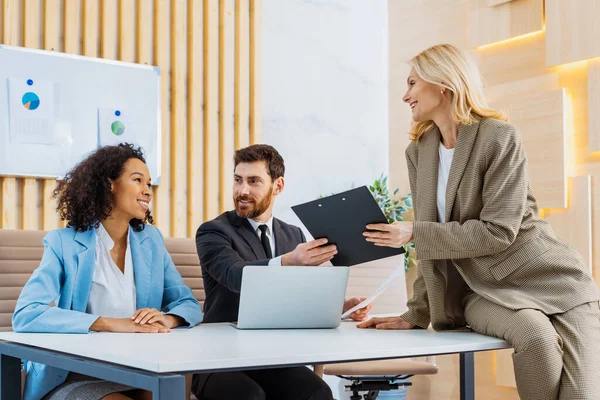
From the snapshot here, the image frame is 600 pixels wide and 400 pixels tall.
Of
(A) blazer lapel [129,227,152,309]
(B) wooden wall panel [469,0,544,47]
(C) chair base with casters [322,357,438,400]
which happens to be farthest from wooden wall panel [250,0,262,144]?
(A) blazer lapel [129,227,152,309]

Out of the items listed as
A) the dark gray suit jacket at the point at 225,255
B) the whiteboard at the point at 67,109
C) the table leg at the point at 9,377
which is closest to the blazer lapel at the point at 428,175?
the dark gray suit jacket at the point at 225,255

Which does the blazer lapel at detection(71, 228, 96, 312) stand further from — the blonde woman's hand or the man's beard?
the blonde woman's hand

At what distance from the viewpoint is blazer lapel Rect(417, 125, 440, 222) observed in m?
2.41

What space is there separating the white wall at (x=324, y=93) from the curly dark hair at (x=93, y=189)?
2880 millimetres

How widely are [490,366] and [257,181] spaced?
2035mm

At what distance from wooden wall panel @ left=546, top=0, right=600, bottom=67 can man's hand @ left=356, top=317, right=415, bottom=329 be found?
1.99m

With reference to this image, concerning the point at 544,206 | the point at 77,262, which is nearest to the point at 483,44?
the point at 544,206

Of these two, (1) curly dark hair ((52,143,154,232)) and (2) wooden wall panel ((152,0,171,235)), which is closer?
(1) curly dark hair ((52,143,154,232))

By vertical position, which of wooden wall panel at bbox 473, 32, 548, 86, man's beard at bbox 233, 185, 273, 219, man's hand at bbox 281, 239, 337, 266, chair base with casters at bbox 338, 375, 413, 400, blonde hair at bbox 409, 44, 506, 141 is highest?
wooden wall panel at bbox 473, 32, 548, 86

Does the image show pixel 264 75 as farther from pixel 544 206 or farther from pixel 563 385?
pixel 563 385

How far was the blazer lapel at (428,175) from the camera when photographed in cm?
241

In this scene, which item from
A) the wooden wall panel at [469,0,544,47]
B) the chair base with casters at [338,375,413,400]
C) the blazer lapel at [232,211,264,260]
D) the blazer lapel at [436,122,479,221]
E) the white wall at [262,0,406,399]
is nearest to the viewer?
the blazer lapel at [436,122,479,221]

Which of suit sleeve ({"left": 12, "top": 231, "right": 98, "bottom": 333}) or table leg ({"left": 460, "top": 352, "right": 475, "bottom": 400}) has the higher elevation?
suit sleeve ({"left": 12, "top": 231, "right": 98, "bottom": 333})

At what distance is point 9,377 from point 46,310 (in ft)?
0.71
